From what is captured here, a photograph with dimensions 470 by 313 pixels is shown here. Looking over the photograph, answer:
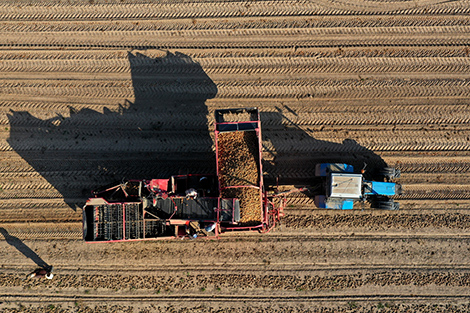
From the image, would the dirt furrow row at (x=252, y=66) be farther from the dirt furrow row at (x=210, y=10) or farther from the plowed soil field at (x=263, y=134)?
the dirt furrow row at (x=210, y=10)

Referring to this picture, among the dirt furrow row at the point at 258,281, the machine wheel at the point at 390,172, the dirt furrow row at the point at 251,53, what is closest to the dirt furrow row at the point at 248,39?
the dirt furrow row at the point at 251,53

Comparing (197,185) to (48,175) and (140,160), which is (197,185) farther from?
(48,175)

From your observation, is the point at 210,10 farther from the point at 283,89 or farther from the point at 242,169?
the point at 242,169

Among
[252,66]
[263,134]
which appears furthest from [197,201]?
[252,66]

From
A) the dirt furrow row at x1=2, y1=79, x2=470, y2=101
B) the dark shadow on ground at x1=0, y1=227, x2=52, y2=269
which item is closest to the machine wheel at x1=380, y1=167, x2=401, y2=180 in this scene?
the dirt furrow row at x1=2, y1=79, x2=470, y2=101

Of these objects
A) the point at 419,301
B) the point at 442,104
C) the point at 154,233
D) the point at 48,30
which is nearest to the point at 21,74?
the point at 48,30
